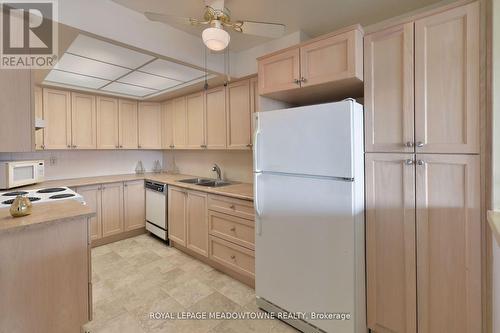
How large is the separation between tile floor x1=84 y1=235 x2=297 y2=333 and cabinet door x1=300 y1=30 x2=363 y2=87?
1899mm

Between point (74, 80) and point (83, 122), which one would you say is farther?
point (83, 122)

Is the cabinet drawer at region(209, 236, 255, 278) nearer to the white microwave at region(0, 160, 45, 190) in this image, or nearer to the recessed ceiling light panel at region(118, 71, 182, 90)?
the recessed ceiling light panel at region(118, 71, 182, 90)

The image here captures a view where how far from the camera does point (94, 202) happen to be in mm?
3254

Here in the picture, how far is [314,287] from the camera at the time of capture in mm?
1693

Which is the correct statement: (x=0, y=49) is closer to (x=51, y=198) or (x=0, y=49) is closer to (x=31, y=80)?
(x=31, y=80)

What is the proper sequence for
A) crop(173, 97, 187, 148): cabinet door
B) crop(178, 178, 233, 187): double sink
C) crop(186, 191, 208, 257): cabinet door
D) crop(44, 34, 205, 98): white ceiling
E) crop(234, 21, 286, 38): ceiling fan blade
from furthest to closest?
crop(173, 97, 187, 148): cabinet door < crop(178, 178, 233, 187): double sink < crop(186, 191, 208, 257): cabinet door < crop(44, 34, 205, 98): white ceiling < crop(234, 21, 286, 38): ceiling fan blade

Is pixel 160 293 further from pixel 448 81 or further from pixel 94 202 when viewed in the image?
pixel 448 81

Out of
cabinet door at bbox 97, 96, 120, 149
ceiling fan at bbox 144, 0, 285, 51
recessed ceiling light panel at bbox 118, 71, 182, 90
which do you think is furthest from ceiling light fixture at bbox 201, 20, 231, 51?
cabinet door at bbox 97, 96, 120, 149

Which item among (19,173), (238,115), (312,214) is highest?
(238,115)

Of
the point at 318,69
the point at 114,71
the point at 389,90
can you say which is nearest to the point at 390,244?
the point at 389,90

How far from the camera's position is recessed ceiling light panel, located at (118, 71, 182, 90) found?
291 centimetres

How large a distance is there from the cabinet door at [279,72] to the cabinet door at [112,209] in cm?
267

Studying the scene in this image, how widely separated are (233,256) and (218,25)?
6.82ft

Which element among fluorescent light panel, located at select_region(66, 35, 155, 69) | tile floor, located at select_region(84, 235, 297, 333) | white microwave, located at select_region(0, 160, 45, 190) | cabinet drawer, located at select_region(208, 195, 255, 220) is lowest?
tile floor, located at select_region(84, 235, 297, 333)
